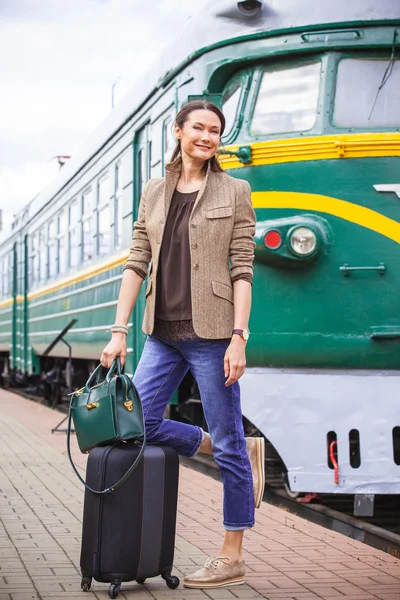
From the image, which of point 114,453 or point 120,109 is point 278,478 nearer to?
point 120,109

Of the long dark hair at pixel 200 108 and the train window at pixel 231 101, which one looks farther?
the train window at pixel 231 101

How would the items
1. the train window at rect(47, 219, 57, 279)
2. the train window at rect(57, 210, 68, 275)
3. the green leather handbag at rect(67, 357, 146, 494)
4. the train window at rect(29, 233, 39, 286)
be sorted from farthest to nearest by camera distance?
the train window at rect(29, 233, 39, 286) < the train window at rect(47, 219, 57, 279) < the train window at rect(57, 210, 68, 275) < the green leather handbag at rect(67, 357, 146, 494)

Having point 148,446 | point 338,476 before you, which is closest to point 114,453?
point 148,446

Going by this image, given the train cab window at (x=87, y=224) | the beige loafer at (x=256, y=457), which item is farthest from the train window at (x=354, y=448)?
the train cab window at (x=87, y=224)

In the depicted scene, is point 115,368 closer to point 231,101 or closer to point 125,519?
point 125,519

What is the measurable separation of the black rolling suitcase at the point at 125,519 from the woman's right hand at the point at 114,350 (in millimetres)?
332

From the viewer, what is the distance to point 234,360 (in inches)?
163

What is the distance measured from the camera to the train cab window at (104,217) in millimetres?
10484

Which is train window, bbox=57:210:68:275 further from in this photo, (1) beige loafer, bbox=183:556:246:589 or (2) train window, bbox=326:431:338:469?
(1) beige loafer, bbox=183:556:246:589

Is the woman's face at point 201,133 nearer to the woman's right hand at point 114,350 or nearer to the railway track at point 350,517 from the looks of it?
the woman's right hand at point 114,350

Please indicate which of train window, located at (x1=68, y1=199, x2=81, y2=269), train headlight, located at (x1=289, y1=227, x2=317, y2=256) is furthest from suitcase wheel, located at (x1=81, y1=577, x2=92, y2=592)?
train window, located at (x1=68, y1=199, x2=81, y2=269)

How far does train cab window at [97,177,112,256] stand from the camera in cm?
1048

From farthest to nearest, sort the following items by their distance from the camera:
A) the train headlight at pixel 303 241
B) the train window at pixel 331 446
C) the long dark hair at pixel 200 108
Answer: the train headlight at pixel 303 241, the train window at pixel 331 446, the long dark hair at pixel 200 108

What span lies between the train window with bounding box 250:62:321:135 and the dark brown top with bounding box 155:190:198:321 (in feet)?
8.13
